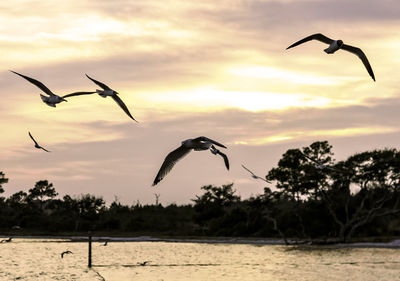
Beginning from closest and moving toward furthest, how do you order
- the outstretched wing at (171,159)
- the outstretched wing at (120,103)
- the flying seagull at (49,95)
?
the outstretched wing at (171,159), the outstretched wing at (120,103), the flying seagull at (49,95)

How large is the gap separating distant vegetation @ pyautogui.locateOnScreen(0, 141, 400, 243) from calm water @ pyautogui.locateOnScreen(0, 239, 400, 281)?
135 inches

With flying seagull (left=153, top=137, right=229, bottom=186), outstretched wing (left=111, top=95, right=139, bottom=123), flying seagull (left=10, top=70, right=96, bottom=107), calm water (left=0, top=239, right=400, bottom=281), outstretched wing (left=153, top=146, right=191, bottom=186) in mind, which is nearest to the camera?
flying seagull (left=153, top=137, right=229, bottom=186)

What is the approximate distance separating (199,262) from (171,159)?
4218 centimetres

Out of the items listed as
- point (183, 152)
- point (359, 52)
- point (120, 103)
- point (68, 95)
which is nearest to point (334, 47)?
point (359, 52)

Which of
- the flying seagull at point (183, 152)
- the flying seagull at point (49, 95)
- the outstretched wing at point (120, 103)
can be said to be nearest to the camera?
the flying seagull at point (183, 152)

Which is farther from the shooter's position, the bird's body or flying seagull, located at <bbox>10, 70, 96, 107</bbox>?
flying seagull, located at <bbox>10, 70, 96, 107</bbox>

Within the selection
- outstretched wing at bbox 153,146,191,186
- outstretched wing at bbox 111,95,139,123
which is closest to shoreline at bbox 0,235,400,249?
outstretched wing at bbox 111,95,139,123

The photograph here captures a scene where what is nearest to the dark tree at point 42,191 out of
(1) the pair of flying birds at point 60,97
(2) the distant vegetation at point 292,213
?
(2) the distant vegetation at point 292,213

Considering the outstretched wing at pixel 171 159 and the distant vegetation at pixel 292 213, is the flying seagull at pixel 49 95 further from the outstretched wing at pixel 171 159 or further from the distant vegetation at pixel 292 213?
the distant vegetation at pixel 292 213

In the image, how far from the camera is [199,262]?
56812 millimetres

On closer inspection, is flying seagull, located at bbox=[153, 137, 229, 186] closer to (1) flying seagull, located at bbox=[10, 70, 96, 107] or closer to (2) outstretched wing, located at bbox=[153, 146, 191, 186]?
(2) outstretched wing, located at bbox=[153, 146, 191, 186]

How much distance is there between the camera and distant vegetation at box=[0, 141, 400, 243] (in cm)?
6631

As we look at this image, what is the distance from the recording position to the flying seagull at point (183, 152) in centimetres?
1495

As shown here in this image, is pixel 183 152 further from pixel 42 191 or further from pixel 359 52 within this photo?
pixel 42 191
